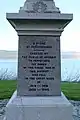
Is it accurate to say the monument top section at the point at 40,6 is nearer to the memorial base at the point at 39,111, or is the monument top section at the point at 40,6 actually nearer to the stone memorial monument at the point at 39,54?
the stone memorial monument at the point at 39,54

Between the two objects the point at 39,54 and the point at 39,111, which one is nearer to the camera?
the point at 39,111

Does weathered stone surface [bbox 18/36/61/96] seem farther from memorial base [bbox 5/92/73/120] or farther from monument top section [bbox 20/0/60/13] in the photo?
monument top section [bbox 20/0/60/13]

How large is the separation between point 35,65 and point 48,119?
0.93m

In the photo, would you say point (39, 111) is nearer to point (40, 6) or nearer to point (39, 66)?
point (39, 66)

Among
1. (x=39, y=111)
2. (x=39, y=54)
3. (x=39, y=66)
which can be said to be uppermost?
(x=39, y=54)

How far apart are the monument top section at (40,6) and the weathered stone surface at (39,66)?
0.46 m

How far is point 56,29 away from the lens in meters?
4.59

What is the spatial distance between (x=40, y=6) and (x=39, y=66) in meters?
1.02

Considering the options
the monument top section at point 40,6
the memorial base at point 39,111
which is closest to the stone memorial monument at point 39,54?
the monument top section at point 40,6

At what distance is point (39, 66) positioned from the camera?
15.2 feet

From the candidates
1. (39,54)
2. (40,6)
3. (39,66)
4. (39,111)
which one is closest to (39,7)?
(40,6)

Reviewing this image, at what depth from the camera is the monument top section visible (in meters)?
4.60

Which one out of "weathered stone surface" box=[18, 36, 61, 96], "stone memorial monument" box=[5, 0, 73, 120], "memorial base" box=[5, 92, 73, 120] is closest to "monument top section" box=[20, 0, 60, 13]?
"stone memorial monument" box=[5, 0, 73, 120]

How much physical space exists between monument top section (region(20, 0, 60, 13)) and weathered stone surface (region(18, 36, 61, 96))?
1.50 ft
